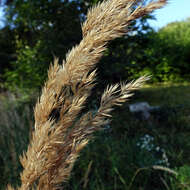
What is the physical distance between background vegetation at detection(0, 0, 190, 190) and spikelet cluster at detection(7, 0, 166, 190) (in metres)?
1.01

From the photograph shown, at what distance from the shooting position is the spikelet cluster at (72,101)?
0.61m

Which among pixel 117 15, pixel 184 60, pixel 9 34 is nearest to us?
pixel 117 15

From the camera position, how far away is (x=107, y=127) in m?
3.56

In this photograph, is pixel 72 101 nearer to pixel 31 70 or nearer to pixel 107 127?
pixel 107 127

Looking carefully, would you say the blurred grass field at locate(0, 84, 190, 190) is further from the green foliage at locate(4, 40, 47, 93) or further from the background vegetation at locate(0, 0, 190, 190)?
the green foliage at locate(4, 40, 47, 93)

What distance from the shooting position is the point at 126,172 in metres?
2.28

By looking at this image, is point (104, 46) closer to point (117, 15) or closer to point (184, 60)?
point (117, 15)

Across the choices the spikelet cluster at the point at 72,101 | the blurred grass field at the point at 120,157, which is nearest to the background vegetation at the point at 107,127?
the blurred grass field at the point at 120,157

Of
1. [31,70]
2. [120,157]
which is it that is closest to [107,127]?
[120,157]

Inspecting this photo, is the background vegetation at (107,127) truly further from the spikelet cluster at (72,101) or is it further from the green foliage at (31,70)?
the spikelet cluster at (72,101)

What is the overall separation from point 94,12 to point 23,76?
17.4 feet

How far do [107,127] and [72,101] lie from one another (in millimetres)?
2978

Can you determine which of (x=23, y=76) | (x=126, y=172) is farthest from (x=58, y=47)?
(x=126, y=172)

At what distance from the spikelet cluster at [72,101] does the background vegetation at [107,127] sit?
1012mm
